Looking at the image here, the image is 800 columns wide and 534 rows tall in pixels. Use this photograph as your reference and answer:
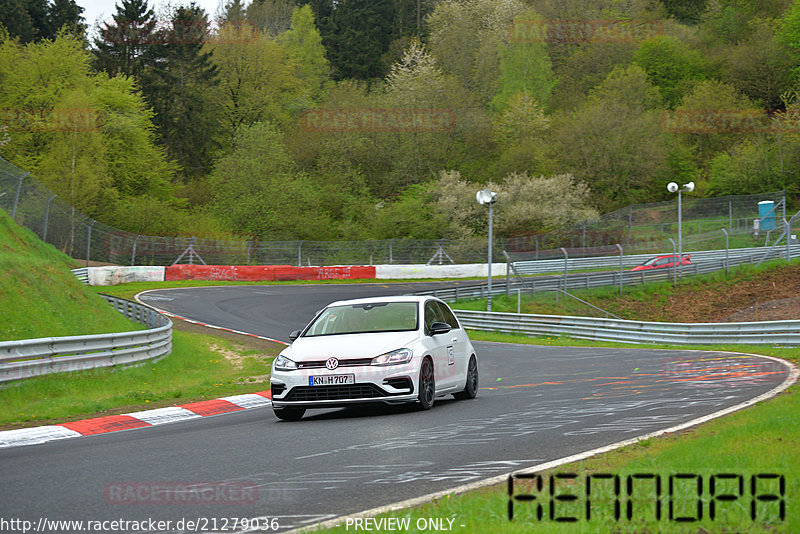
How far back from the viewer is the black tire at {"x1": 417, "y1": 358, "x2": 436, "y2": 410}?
38.0 ft

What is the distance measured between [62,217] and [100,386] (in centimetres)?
2022

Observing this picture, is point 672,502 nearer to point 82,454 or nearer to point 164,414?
point 82,454

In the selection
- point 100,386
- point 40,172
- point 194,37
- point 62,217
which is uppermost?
point 194,37

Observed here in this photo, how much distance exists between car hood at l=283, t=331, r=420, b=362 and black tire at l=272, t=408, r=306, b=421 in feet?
2.35

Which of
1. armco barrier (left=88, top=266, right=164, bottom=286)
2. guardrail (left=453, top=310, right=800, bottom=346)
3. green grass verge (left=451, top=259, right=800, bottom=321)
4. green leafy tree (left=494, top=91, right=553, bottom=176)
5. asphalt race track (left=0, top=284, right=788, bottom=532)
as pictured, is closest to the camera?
asphalt race track (left=0, top=284, right=788, bottom=532)

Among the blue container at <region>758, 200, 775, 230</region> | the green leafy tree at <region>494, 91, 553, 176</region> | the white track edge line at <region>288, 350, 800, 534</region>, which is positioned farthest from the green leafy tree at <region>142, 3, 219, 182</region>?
the white track edge line at <region>288, 350, 800, 534</region>

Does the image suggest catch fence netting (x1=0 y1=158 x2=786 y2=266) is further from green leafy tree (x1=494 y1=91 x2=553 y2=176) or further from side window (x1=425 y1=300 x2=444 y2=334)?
side window (x1=425 y1=300 x2=444 y2=334)

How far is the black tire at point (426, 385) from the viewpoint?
11594 millimetres

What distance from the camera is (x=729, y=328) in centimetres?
2697

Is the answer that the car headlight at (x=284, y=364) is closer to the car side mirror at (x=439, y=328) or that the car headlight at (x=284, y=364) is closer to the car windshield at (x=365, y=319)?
the car windshield at (x=365, y=319)

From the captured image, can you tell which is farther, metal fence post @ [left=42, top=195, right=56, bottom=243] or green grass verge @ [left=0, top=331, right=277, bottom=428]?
metal fence post @ [left=42, top=195, right=56, bottom=243]

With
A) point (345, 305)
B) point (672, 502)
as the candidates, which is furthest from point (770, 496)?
point (345, 305)

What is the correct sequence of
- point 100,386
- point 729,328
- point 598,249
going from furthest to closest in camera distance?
point 598,249 → point 729,328 → point 100,386

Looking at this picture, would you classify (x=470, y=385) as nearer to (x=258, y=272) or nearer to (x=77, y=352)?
(x=77, y=352)
